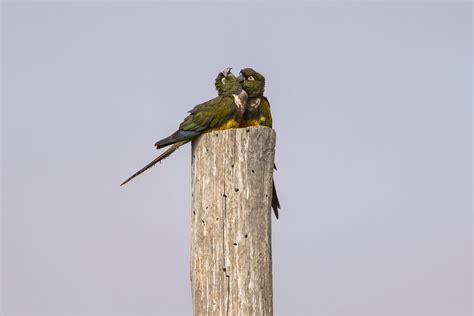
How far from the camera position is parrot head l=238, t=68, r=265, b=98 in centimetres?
653

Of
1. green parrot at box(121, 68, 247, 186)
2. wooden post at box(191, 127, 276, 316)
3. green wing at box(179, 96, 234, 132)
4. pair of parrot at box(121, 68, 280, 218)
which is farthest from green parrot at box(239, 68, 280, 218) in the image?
wooden post at box(191, 127, 276, 316)

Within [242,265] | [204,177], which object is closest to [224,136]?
[204,177]

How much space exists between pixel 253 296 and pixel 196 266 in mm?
540

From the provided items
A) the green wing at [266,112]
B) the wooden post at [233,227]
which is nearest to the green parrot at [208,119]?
the green wing at [266,112]

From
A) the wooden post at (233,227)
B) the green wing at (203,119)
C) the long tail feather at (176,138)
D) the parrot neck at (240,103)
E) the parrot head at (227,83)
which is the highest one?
the parrot head at (227,83)

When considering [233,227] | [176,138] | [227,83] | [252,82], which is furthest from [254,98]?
[233,227]

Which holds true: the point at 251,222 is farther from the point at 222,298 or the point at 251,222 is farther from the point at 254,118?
the point at 254,118

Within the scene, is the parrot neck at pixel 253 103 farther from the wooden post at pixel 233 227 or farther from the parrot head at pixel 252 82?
the wooden post at pixel 233 227

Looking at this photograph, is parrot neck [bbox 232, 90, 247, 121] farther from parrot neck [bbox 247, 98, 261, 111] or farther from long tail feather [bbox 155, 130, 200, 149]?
long tail feather [bbox 155, 130, 200, 149]

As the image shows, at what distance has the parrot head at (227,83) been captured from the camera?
6402 mm

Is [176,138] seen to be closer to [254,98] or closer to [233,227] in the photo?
[254,98]

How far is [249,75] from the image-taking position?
656cm

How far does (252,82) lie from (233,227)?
207cm

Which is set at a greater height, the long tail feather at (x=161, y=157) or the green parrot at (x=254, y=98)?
the green parrot at (x=254, y=98)
